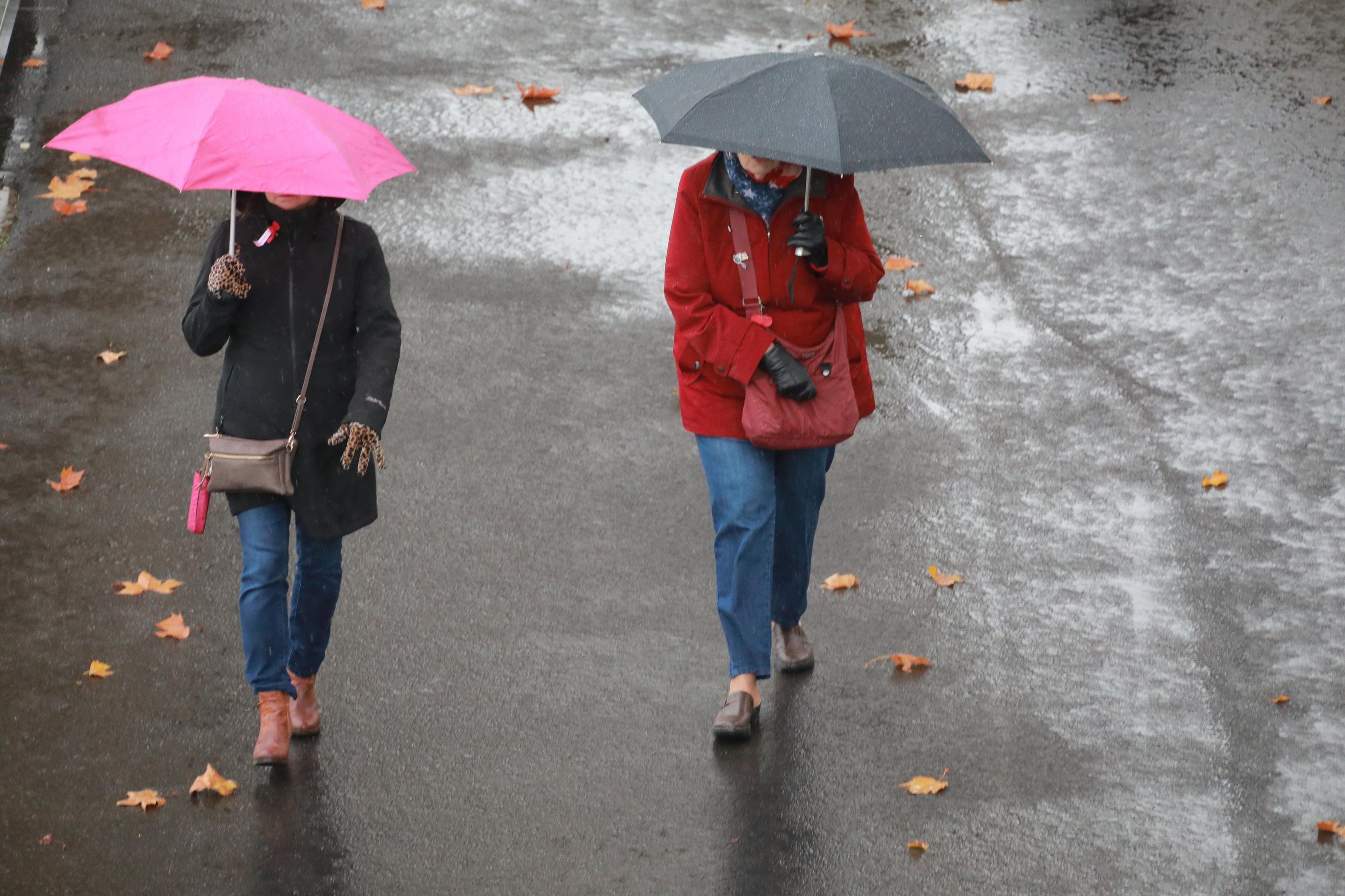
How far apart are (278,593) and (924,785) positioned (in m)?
2.00

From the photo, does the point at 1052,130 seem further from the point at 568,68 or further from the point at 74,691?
the point at 74,691

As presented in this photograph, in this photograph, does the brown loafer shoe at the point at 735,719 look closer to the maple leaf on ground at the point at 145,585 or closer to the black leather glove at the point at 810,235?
the black leather glove at the point at 810,235

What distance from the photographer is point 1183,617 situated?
5336 mm

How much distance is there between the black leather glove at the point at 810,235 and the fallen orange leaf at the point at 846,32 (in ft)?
20.7

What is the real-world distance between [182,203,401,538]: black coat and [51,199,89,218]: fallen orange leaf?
4.13 metres

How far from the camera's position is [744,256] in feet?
14.8

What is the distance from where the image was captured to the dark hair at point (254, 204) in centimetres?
426

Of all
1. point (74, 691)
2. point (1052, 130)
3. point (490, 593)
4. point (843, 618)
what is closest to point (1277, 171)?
point (1052, 130)

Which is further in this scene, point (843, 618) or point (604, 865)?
point (843, 618)

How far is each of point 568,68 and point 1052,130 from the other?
10.4 feet

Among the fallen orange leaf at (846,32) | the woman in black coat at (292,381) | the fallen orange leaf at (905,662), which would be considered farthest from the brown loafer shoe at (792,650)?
the fallen orange leaf at (846,32)

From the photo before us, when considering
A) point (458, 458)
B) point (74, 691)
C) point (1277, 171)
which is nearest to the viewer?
point (74, 691)

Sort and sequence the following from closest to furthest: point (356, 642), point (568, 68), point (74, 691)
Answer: point (74, 691) → point (356, 642) → point (568, 68)

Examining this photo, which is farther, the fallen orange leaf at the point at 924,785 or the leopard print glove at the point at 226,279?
the fallen orange leaf at the point at 924,785
